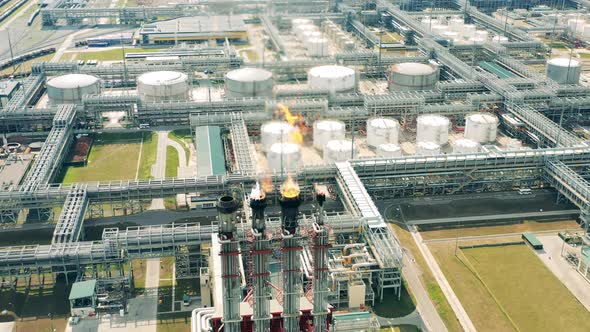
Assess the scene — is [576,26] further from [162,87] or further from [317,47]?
[162,87]

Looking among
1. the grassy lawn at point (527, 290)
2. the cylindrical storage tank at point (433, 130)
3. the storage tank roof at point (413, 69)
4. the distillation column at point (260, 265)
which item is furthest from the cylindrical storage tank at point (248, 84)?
the distillation column at point (260, 265)

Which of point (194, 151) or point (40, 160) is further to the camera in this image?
point (194, 151)

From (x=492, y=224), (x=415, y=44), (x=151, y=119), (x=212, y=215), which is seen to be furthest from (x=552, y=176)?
(x=415, y=44)

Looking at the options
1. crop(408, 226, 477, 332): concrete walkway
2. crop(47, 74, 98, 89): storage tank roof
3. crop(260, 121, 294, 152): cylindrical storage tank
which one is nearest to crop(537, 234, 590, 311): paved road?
crop(408, 226, 477, 332): concrete walkway

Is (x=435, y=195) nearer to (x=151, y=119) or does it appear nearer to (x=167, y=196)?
(x=167, y=196)

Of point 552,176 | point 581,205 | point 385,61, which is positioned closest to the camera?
point 581,205

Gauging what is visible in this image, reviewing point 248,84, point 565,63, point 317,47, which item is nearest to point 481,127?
point 565,63
